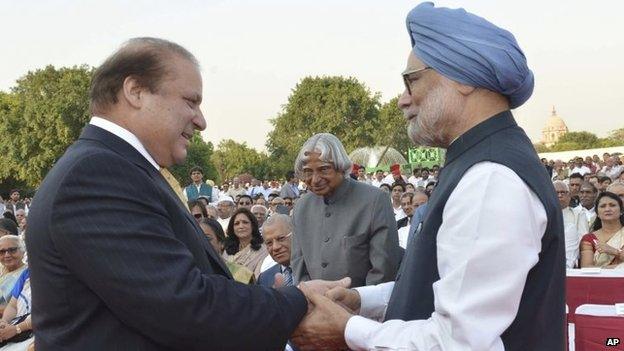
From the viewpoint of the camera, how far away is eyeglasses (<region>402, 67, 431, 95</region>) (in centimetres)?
255

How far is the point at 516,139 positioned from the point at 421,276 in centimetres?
Answer: 54

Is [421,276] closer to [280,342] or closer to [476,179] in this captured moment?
[476,179]

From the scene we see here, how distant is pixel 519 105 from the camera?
258 cm

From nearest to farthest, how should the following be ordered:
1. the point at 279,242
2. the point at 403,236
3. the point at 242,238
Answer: the point at 279,242
the point at 242,238
the point at 403,236

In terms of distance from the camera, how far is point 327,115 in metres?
74.4

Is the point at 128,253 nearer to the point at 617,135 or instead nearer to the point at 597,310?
the point at 597,310

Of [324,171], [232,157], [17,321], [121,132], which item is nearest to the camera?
[121,132]

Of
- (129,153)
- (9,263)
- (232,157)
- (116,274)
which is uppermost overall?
(232,157)

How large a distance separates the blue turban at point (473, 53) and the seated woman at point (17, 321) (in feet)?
18.6

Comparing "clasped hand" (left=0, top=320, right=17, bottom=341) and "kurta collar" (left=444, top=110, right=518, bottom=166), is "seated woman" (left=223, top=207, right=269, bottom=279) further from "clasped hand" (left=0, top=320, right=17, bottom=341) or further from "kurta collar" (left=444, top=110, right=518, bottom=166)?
"kurta collar" (left=444, top=110, right=518, bottom=166)

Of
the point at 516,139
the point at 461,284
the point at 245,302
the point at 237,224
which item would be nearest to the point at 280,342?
the point at 245,302

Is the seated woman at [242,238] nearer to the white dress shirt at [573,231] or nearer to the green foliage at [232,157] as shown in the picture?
the white dress shirt at [573,231]

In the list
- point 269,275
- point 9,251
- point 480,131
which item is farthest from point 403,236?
point 480,131

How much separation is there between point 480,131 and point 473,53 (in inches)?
10.0
